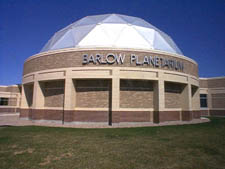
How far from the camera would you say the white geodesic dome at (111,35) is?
67.4ft

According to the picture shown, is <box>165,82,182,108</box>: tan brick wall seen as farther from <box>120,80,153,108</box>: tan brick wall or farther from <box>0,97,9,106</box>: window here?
<box>0,97,9,106</box>: window

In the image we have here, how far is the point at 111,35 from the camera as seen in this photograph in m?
21.5

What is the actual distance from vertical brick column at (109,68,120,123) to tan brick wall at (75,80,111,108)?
47.4 inches

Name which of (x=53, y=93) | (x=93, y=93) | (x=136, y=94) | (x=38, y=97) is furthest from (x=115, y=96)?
(x=38, y=97)

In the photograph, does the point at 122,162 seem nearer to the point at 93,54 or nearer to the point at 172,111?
the point at 93,54

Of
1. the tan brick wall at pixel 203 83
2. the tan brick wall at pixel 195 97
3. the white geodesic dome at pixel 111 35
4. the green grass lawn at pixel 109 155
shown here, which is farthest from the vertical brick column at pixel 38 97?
the tan brick wall at pixel 203 83

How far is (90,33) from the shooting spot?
72.2 ft

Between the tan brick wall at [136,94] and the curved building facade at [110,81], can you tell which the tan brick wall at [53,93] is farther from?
the tan brick wall at [136,94]

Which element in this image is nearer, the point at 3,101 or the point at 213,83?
the point at 213,83

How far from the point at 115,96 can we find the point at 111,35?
869 cm

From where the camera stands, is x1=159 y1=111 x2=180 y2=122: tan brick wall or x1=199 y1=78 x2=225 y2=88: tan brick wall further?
x1=199 y1=78 x2=225 y2=88: tan brick wall

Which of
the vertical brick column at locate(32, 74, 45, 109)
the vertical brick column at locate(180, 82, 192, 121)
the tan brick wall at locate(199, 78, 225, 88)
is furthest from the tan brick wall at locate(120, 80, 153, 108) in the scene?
the tan brick wall at locate(199, 78, 225, 88)

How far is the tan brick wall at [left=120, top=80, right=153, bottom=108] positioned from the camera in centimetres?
1831

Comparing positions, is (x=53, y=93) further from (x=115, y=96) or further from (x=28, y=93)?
(x=115, y=96)
